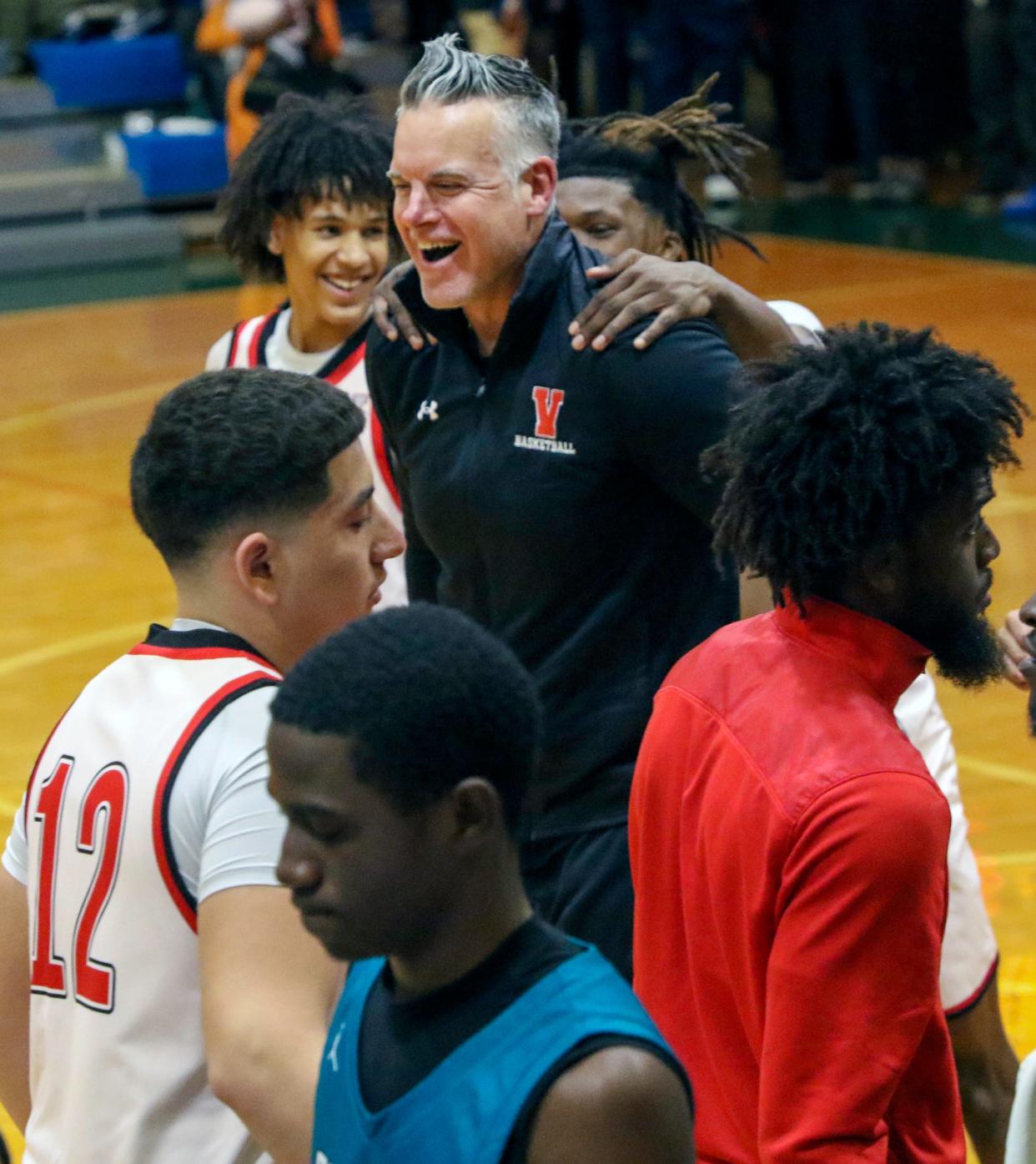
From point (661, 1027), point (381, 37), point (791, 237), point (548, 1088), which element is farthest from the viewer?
point (381, 37)

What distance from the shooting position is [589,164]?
3832 mm

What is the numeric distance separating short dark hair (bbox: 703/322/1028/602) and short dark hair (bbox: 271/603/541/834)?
474 millimetres

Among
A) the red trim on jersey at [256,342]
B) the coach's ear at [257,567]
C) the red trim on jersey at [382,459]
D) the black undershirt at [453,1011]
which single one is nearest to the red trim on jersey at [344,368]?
the red trim on jersey at [256,342]

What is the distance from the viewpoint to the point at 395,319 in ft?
11.2

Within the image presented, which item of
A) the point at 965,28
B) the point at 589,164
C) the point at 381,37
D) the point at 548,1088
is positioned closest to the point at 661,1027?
the point at 548,1088

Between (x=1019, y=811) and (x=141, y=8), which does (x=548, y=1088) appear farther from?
(x=141, y=8)

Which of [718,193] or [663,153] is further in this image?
[718,193]

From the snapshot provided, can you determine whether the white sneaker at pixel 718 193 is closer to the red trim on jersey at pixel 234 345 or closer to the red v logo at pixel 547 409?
the red trim on jersey at pixel 234 345

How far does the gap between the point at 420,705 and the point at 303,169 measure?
3301 millimetres

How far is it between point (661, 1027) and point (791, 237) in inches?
476

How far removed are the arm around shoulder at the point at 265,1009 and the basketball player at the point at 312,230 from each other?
97.7 inches

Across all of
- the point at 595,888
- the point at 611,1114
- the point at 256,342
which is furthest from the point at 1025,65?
the point at 611,1114

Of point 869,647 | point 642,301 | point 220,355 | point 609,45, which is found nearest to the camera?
point 869,647

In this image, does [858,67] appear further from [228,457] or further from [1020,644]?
[228,457]
